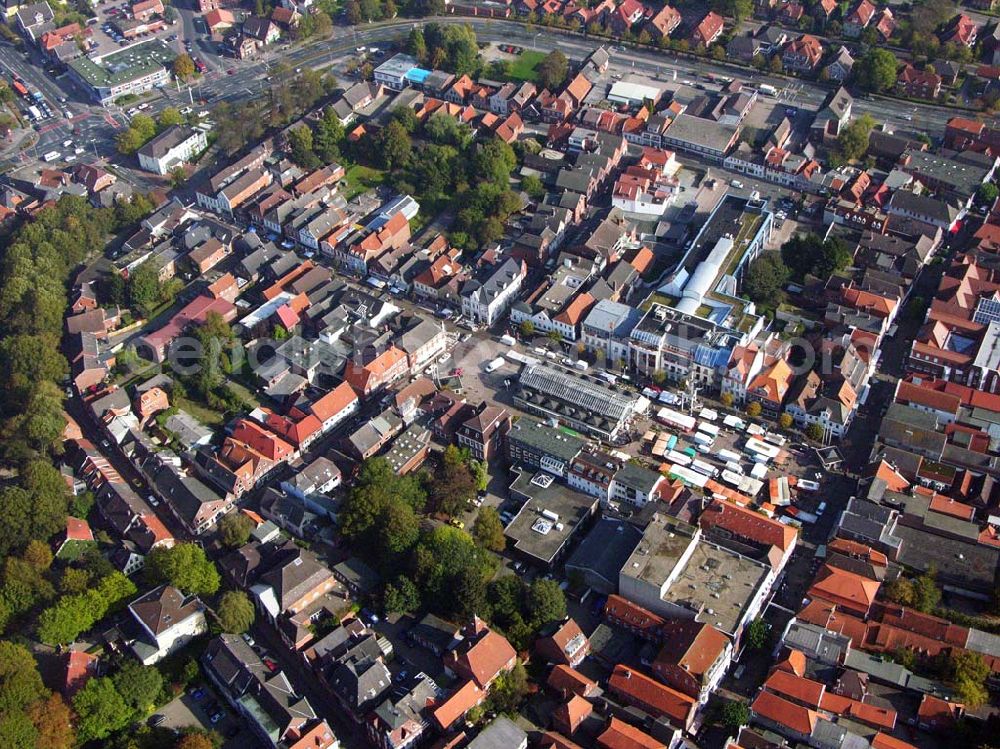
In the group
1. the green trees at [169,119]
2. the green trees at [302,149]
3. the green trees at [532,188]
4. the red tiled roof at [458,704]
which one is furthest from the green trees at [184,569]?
the green trees at [169,119]

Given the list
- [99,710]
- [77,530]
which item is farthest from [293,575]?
[77,530]

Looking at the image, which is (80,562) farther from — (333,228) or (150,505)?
(333,228)

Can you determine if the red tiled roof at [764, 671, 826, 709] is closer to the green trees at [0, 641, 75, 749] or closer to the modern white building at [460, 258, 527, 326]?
the modern white building at [460, 258, 527, 326]

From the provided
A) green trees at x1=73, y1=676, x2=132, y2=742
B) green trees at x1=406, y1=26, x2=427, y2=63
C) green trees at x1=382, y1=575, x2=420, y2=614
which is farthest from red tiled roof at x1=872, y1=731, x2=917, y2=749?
green trees at x1=406, y1=26, x2=427, y2=63

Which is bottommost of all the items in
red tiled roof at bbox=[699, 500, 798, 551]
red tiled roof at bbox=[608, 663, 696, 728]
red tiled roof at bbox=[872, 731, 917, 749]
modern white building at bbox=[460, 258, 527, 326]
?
red tiled roof at bbox=[608, 663, 696, 728]

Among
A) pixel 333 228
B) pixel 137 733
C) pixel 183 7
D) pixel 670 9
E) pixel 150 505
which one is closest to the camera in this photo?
pixel 137 733

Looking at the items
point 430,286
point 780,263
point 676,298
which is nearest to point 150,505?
point 430,286
